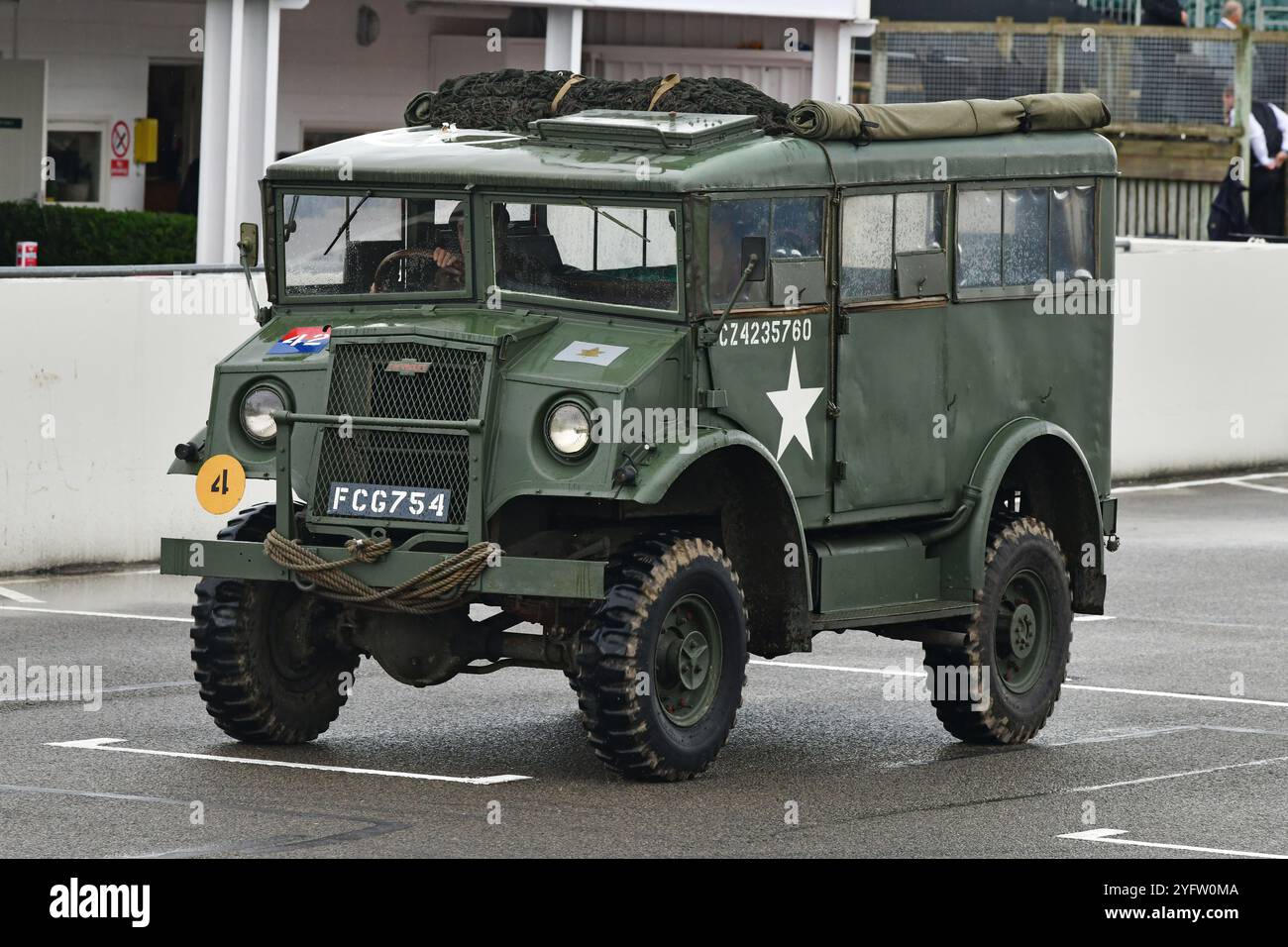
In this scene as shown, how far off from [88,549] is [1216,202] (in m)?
18.7

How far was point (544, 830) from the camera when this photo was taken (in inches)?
380

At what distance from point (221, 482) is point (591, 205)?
190 centimetres

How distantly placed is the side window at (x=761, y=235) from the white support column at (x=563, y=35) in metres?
16.9

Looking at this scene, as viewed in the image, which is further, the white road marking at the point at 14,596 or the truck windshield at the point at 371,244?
the white road marking at the point at 14,596

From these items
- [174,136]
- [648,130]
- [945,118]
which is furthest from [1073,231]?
[174,136]

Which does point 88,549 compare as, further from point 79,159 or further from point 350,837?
point 79,159

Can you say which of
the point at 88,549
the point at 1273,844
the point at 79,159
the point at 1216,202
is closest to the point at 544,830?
the point at 1273,844

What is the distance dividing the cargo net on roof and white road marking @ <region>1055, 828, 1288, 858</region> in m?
3.24

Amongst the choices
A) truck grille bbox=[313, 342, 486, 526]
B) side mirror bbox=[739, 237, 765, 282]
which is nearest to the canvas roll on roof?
side mirror bbox=[739, 237, 765, 282]

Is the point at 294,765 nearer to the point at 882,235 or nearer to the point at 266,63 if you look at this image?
the point at 882,235

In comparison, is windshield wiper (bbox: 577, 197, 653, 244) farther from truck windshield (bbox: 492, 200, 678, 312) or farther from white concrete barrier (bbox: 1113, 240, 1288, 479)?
white concrete barrier (bbox: 1113, 240, 1288, 479)

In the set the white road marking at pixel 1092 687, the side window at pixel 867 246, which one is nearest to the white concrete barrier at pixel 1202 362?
the white road marking at pixel 1092 687

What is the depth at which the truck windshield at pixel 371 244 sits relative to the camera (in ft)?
36.7

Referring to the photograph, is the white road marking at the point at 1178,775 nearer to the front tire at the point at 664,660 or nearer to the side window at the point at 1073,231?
the front tire at the point at 664,660
